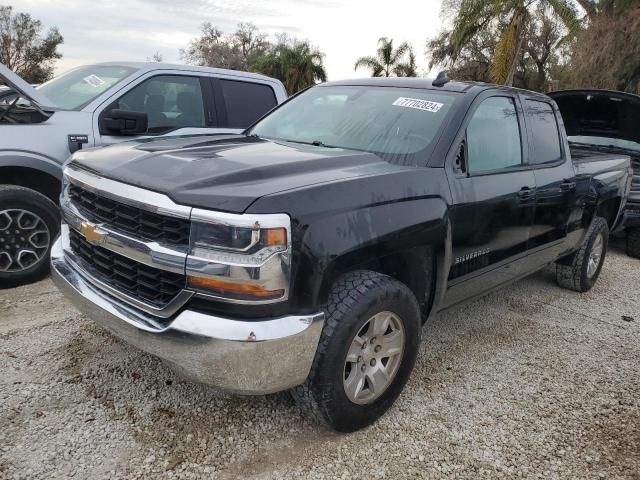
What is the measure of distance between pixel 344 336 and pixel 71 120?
3.18m

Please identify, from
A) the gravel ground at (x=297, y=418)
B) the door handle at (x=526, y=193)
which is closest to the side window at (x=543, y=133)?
the door handle at (x=526, y=193)

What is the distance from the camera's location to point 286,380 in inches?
87.6

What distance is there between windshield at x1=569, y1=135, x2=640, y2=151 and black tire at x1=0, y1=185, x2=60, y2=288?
258 inches

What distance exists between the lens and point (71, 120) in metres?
4.23

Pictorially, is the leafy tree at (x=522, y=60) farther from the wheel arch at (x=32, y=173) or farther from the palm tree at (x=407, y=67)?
the wheel arch at (x=32, y=173)

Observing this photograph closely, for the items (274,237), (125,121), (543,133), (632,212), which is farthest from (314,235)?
(632,212)

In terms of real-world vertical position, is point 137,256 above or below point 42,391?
above

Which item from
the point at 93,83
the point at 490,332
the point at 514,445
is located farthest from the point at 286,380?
the point at 93,83

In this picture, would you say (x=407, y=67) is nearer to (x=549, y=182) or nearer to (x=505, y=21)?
(x=505, y=21)

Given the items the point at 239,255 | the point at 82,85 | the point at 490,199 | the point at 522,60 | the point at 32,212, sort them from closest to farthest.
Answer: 1. the point at 239,255
2. the point at 490,199
3. the point at 32,212
4. the point at 82,85
5. the point at 522,60

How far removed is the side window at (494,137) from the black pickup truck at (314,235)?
1cm

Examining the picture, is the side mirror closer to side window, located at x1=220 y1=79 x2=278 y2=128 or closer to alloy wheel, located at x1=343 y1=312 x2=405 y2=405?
side window, located at x1=220 y1=79 x2=278 y2=128

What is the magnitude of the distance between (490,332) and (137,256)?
283cm

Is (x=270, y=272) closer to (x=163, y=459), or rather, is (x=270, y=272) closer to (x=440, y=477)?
(x=163, y=459)
